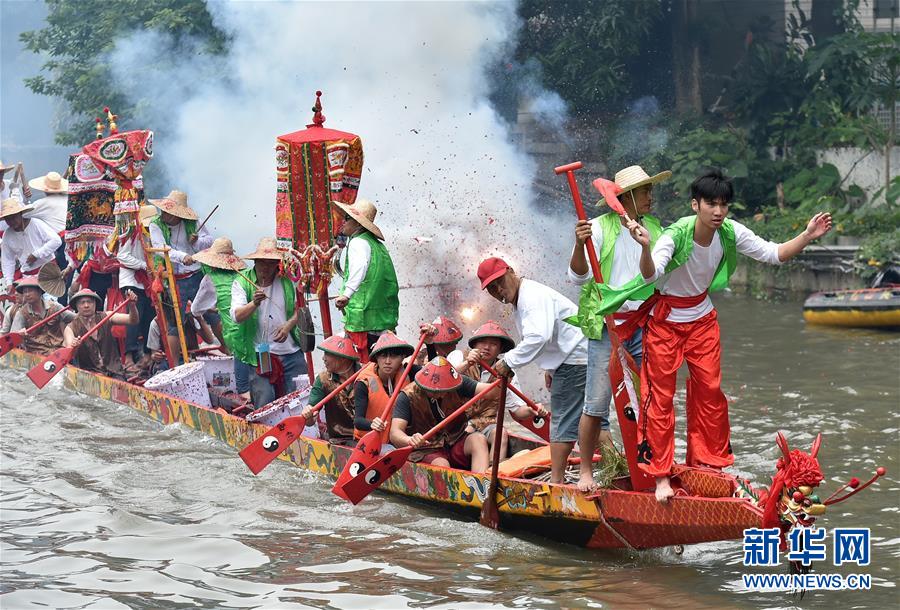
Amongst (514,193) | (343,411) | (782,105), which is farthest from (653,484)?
(782,105)

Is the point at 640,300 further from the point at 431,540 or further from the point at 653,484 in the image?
the point at 431,540

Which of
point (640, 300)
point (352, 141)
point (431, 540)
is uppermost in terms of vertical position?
point (352, 141)

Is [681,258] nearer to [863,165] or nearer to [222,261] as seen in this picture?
[222,261]

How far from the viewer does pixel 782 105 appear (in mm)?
22375

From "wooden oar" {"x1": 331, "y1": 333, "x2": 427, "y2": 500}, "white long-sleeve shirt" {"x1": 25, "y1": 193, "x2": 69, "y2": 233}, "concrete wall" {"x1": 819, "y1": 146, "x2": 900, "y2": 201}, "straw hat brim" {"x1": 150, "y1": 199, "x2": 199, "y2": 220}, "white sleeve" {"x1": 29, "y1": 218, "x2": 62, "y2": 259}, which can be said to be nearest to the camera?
"wooden oar" {"x1": 331, "y1": 333, "x2": 427, "y2": 500}

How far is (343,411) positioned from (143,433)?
3159 millimetres

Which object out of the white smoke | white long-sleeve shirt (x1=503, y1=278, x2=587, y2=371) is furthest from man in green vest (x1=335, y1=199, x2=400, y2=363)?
the white smoke

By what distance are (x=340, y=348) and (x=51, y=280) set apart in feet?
20.9

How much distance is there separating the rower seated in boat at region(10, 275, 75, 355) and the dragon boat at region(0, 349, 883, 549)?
5.47m

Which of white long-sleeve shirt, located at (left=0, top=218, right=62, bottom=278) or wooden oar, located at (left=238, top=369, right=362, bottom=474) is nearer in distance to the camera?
wooden oar, located at (left=238, top=369, right=362, bottom=474)

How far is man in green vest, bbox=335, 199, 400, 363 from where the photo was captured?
388 inches

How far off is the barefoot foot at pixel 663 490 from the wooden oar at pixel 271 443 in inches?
113

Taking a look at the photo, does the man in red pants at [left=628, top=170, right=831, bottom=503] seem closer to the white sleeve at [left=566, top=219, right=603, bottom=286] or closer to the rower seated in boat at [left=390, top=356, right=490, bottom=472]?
the white sleeve at [left=566, top=219, right=603, bottom=286]

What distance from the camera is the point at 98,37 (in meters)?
24.1
